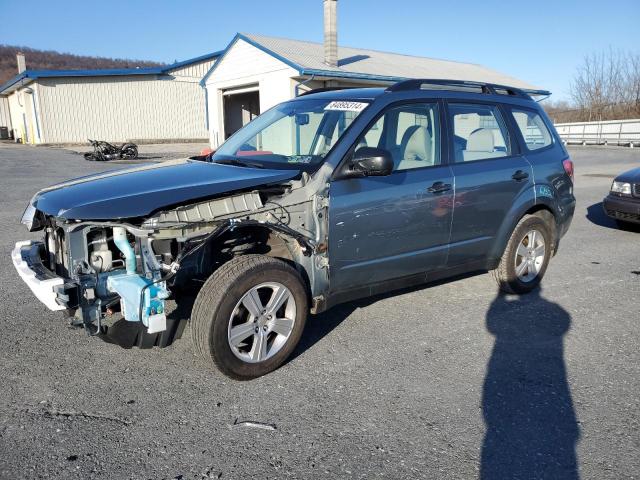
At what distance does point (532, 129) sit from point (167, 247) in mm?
3857

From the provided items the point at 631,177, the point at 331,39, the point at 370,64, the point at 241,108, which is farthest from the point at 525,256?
the point at 241,108

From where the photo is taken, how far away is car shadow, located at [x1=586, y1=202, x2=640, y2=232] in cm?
869

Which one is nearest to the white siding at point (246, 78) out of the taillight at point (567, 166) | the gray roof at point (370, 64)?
the gray roof at point (370, 64)

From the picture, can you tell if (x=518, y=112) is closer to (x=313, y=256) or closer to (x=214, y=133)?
(x=313, y=256)

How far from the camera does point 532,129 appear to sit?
5332mm

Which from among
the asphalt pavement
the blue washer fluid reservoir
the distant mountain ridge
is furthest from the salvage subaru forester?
the distant mountain ridge

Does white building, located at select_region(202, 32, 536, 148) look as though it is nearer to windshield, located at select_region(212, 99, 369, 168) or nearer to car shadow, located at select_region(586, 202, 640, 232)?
car shadow, located at select_region(586, 202, 640, 232)

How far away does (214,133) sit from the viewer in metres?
24.8

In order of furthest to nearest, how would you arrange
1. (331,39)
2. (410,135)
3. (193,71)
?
1. (193,71)
2. (331,39)
3. (410,135)

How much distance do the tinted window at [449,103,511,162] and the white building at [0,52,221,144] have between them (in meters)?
33.0

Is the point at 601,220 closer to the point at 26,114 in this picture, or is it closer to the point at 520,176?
the point at 520,176

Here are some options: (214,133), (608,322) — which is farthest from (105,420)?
(214,133)

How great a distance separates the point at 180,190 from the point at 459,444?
2.19 metres

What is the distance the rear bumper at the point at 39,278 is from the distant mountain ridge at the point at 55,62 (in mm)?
90237
